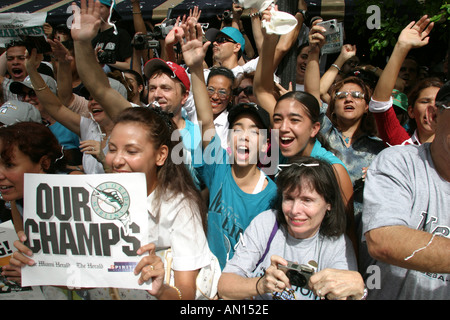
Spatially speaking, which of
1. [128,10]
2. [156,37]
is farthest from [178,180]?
[128,10]

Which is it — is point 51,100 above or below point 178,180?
above

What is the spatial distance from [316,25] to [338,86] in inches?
20.7

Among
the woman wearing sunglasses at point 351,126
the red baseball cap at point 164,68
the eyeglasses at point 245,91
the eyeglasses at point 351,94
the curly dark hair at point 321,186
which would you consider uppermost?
the red baseball cap at point 164,68

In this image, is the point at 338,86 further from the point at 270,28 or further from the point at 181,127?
the point at 181,127

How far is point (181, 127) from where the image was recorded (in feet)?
9.34

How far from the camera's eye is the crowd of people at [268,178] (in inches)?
60.0

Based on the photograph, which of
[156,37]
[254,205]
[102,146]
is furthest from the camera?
[156,37]

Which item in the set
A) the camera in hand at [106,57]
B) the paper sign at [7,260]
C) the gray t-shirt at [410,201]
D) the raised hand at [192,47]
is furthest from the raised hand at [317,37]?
the camera in hand at [106,57]

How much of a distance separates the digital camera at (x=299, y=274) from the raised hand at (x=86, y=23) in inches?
70.3

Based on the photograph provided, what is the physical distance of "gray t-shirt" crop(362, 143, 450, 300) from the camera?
147 centimetres

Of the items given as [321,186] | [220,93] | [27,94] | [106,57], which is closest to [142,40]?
[106,57]

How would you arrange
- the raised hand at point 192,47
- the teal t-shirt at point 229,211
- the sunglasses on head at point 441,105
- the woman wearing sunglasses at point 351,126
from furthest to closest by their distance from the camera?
1. the woman wearing sunglasses at point 351,126
2. the raised hand at point 192,47
3. the teal t-shirt at point 229,211
4. the sunglasses on head at point 441,105

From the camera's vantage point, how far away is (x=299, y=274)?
1510 millimetres

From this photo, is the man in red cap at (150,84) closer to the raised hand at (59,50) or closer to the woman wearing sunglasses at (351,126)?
the raised hand at (59,50)
